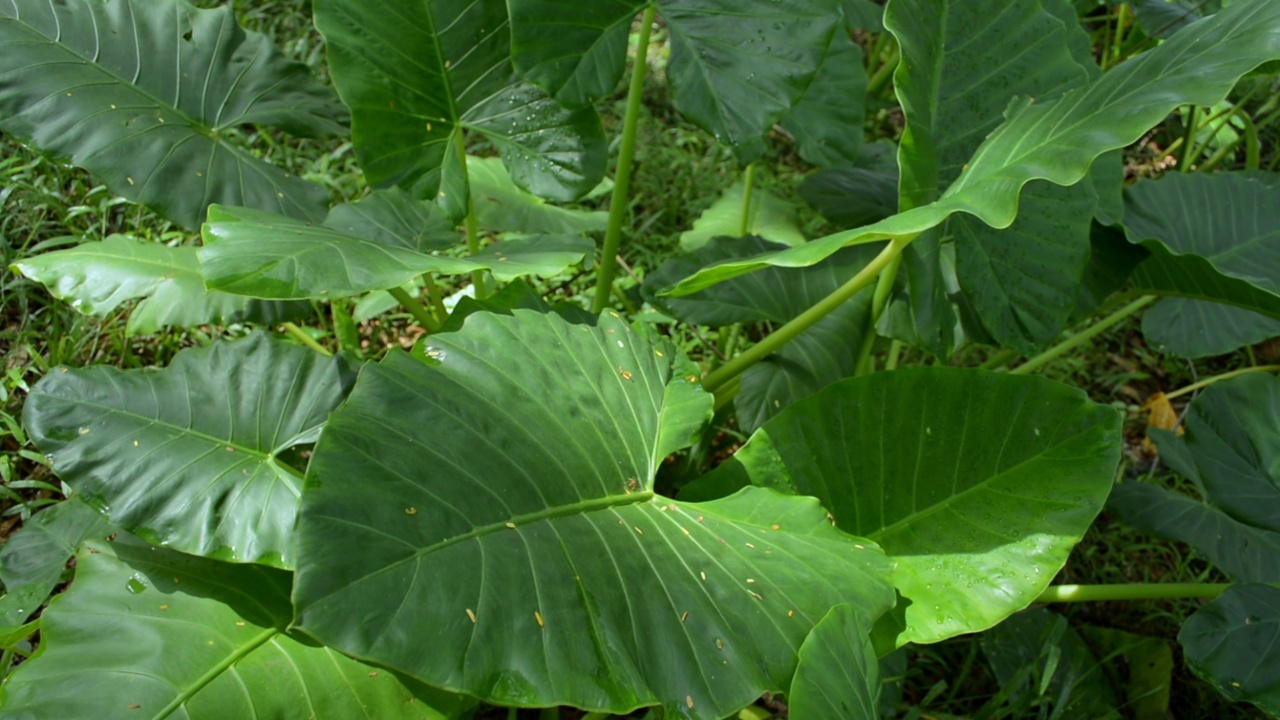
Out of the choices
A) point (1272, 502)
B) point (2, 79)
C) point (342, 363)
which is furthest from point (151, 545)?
point (1272, 502)

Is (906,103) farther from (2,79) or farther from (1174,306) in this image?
(2,79)

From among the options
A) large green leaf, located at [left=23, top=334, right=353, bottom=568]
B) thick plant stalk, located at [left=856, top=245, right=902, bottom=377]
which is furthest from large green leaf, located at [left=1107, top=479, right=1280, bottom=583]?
large green leaf, located at [left=23, top=334, right=353, bottom=568]

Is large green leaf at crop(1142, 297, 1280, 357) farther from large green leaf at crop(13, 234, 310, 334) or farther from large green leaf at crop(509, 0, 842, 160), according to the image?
large green leaf at crop(13, 234, 310, 334)

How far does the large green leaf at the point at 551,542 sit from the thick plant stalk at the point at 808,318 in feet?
0.92

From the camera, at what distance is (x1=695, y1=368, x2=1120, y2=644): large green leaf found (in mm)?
1267

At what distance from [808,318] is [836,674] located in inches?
26.7

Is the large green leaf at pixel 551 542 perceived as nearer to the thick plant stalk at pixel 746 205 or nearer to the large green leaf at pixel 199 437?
the large green leaf at pixel 199 437

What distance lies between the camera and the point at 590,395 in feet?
→ 4.02

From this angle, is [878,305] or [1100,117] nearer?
[1100,117]

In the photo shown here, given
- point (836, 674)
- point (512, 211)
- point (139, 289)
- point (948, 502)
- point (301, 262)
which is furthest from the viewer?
point (512, 211)

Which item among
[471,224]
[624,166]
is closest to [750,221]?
[624,166]

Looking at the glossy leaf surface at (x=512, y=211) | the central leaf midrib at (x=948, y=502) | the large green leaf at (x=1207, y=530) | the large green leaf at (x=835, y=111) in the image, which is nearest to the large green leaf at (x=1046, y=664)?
the large green leaf at (x=1207, y=530)

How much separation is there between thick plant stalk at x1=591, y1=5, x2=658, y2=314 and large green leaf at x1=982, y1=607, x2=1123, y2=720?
0.95m

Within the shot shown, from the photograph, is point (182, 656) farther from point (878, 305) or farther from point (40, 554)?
point (878, 305)
